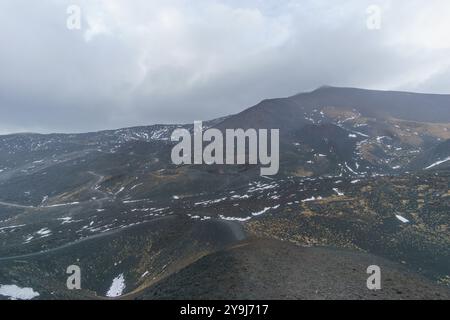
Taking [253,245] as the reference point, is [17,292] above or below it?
below

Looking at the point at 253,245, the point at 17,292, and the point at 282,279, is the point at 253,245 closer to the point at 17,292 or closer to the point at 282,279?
the point at 282,279

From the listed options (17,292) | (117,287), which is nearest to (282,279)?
(17,292)

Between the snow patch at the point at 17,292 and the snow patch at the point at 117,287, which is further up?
the snow patch at the point at 17,292

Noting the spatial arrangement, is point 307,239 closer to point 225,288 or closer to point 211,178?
point 225,288

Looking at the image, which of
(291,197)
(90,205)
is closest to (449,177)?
(291,197)

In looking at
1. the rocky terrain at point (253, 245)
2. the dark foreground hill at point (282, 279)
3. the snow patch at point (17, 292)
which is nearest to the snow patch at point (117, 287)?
the rocky terrain at point (253, 245)

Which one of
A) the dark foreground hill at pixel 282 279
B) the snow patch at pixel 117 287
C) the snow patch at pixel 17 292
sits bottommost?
the snow patch at pixel 117 287

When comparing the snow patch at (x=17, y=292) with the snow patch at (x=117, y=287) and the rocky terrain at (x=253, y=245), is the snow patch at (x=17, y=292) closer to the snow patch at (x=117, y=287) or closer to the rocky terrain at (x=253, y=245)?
the rocky terrain at (x=253, y=245)

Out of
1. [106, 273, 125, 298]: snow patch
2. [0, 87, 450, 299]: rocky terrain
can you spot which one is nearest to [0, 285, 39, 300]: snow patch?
[0, 87, 450, 299]: rocky terrain

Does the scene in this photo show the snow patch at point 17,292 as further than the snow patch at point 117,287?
No

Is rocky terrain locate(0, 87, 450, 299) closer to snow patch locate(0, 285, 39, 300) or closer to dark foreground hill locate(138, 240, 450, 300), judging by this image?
dark foreground hill locate(138, 240, 450, 300)
